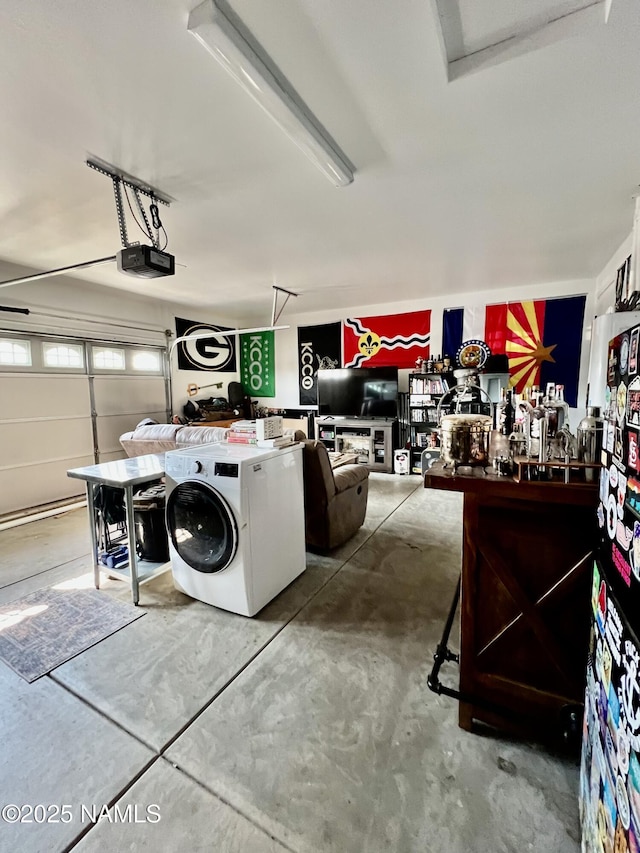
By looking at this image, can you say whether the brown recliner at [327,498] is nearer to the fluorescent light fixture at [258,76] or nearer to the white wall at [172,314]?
the fluorescent light fixture at [258,76]

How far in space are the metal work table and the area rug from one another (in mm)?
168

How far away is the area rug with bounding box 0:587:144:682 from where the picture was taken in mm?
1958

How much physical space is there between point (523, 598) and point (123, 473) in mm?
2405

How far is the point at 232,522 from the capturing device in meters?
2.12

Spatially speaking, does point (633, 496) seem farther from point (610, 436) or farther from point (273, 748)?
point (273, 748)

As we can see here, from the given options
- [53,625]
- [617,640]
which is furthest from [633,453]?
[53,625]

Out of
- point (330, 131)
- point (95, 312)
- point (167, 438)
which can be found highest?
point (330, 131)

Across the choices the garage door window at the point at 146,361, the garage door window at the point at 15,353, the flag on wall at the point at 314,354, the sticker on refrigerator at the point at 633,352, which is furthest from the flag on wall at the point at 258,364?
the sticker on refrigerator at the point at 633,352

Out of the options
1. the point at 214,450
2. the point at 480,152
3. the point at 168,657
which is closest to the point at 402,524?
the point at 214,450

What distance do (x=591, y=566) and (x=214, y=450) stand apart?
6.92ft

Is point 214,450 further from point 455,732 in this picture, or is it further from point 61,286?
point 61,286

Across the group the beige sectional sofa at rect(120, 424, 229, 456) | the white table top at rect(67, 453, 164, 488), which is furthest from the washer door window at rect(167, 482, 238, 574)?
the beige sectional sofa at rect(120, 424, 229, 456)

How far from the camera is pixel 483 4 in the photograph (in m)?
1.29

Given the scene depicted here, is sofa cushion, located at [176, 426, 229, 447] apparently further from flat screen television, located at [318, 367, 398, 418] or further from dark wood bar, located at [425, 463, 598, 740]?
flat screen television, located at [318, 367, 398, 418]
